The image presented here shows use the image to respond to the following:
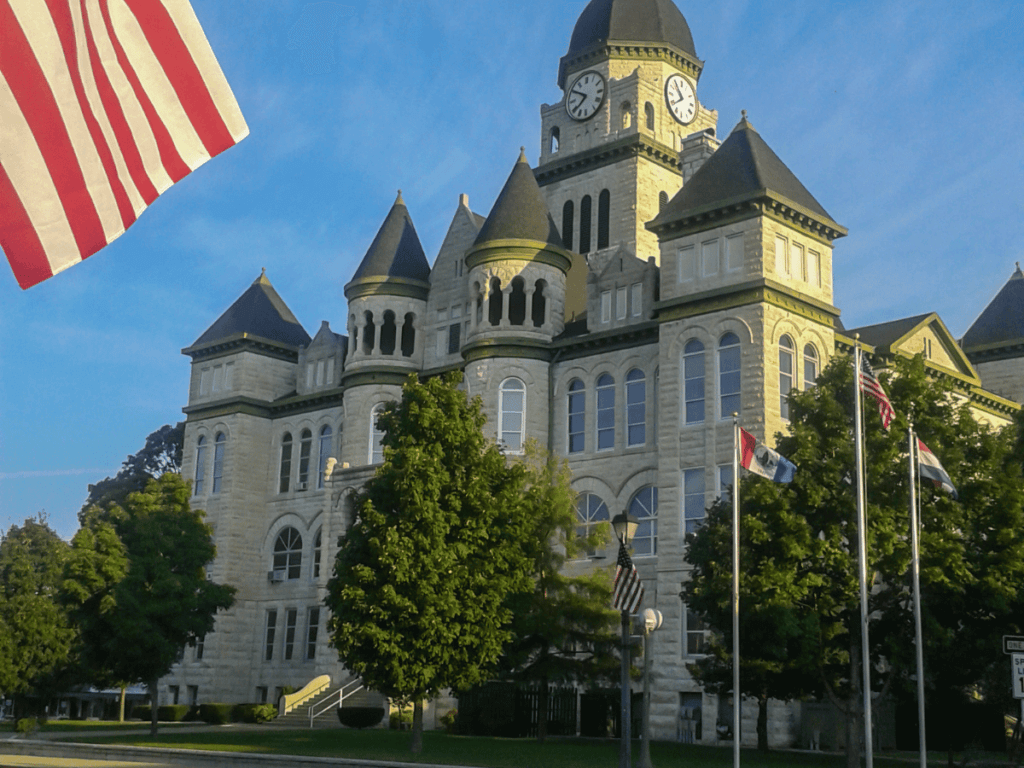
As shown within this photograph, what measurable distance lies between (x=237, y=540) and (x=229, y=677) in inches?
256

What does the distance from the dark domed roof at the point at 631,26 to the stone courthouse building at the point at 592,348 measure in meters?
0.13

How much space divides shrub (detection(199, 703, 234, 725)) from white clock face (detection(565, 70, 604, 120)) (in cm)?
3179

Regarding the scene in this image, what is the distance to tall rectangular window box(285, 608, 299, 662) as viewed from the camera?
58.0 m

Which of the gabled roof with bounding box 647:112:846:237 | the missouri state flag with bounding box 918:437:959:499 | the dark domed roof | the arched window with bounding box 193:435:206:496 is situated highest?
the dark domed roof

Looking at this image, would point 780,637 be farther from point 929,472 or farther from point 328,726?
point 328,726

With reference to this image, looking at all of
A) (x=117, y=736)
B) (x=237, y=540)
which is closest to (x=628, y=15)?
(x=237, y=540)

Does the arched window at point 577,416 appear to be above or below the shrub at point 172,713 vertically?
above

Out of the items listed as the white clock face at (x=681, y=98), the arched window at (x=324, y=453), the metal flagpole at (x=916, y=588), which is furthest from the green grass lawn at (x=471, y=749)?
the white clock face at (x=681, y=98)

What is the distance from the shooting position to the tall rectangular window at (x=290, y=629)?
58.0 metres

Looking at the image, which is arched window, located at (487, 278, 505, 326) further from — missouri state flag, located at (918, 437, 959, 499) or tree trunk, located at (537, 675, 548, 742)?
missouri state flag, located at (918, 437, 959, 499)

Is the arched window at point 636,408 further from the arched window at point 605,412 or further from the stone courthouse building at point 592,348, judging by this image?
the arched window at point 605,412

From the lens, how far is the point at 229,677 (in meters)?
58.2

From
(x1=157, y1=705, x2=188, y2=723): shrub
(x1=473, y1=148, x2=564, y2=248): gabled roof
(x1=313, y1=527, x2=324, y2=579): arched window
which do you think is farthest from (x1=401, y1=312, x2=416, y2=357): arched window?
(x1=157, y1=705, x2=188, y2=723): shrub

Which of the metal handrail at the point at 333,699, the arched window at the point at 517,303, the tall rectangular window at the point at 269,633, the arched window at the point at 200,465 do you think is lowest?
the metal handrail at the point at 333,699
